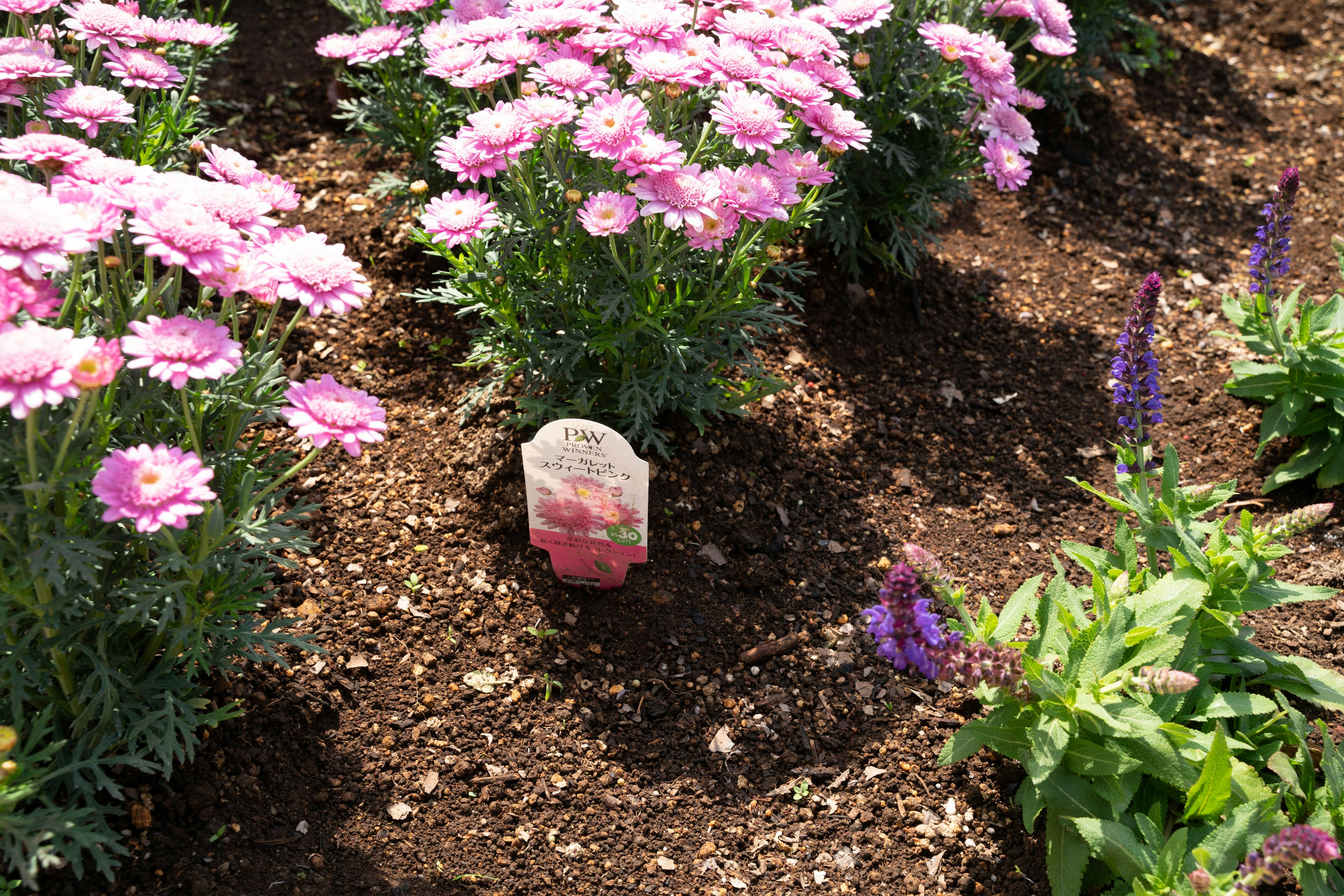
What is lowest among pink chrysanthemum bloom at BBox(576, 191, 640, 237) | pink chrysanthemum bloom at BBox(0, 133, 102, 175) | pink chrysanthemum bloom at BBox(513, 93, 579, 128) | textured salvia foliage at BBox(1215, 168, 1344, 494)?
textured salvia foliage at BBox(1215, 168, 1344, 494)

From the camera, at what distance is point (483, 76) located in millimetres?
2504

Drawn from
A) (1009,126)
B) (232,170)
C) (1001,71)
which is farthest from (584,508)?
(1009,126)

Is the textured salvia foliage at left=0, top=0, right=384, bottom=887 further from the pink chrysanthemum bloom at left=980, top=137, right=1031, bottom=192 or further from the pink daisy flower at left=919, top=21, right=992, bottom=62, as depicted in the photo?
the pink chrysanthemum bloom at left=980, top=137, right=1031, bottom=192

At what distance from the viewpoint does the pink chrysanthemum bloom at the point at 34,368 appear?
1584 mm

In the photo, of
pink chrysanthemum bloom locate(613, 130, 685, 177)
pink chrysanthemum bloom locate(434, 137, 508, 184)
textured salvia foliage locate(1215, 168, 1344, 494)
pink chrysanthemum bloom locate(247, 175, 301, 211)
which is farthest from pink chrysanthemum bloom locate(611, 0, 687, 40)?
textured salvia foliage locate(1215, 168, 1344, 494)

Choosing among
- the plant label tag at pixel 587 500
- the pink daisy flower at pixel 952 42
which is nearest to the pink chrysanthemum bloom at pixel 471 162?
the plant label tag at pixel 587 500

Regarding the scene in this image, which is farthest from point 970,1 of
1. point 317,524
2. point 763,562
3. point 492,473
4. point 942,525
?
point 317,524

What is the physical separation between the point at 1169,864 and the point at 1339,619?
1.40 meters

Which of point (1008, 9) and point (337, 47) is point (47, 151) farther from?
point (1008, 9)

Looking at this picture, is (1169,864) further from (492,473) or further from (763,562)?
(492,473)

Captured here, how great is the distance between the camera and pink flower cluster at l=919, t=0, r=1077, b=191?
10.3ft

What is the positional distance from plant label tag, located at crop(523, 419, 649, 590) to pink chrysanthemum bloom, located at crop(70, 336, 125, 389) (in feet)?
3.49

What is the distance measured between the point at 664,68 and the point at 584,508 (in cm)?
112

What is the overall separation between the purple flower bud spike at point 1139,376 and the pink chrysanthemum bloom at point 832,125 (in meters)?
0.79
